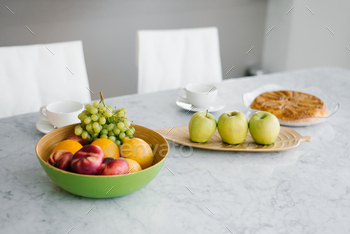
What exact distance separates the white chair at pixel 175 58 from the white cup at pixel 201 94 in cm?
52

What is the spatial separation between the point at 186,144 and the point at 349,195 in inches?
16.4

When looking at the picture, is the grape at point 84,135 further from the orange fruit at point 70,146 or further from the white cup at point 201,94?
the white cup at point 201,94

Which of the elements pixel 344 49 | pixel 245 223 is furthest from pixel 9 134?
pixel 344 49

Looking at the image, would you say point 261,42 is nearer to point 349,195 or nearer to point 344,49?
point 344,49

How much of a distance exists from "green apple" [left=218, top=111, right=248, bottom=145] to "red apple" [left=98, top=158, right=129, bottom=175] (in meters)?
Result: 0.35

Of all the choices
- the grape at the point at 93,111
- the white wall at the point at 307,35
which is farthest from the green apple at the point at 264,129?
the white wall at the point at 307,35

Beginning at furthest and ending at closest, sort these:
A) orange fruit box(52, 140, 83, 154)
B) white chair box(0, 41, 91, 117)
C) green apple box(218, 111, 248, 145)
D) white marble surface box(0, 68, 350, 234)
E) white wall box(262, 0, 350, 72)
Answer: white wall box(262, 0, 350, 72), white chair box(0, 41, 91, 117), green apple box(218, 111, 248, 145), orange fruit box(52, 140, 83, 154), white marble surface box(0, 68, 350, 234)

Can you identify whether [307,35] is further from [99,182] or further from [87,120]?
[99,182]

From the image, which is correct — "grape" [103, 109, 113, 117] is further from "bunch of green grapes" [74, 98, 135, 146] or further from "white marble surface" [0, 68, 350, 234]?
"white marble surface" [0, 68, 350, 234]

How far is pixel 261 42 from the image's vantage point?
337 centimetres

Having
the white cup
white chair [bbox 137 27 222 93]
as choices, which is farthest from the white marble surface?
white chair [bbox 137 27 222 93]

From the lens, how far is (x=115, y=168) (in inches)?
25.4

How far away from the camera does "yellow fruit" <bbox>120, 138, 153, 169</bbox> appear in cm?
74

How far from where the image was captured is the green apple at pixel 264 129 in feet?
2.95
